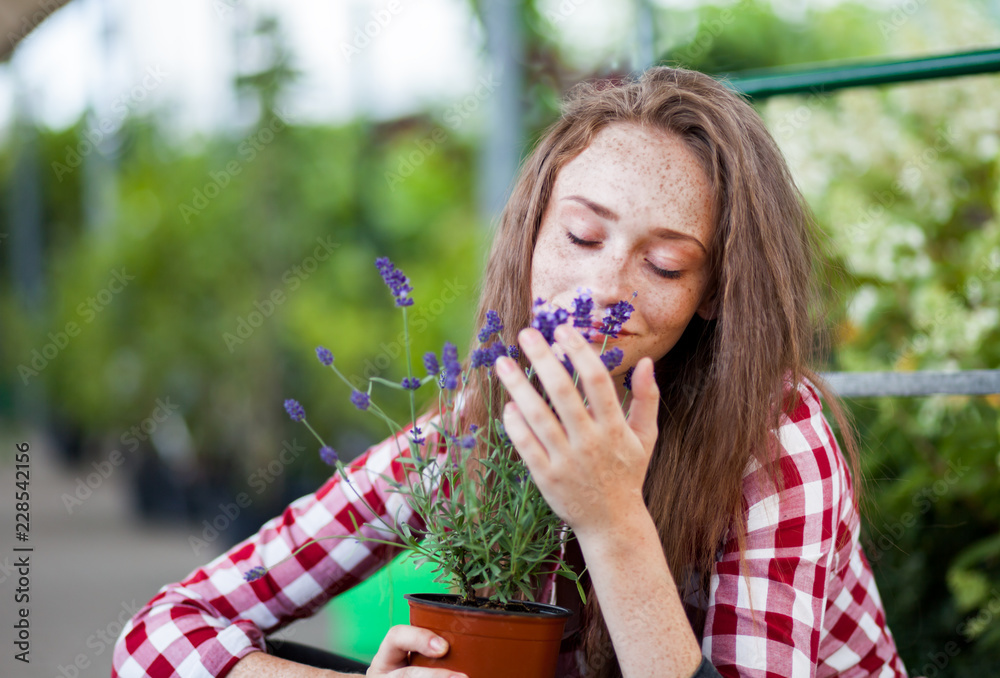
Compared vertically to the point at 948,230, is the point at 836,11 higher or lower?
higher

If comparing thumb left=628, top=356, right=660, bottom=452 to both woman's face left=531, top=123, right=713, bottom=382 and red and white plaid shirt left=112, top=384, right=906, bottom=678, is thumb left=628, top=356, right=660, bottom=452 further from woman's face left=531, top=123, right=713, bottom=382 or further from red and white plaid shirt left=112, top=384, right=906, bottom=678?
red and white plaid shirt left=112, top=384, right=906, bottom=678

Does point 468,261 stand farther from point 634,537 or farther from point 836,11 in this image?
point 634,537

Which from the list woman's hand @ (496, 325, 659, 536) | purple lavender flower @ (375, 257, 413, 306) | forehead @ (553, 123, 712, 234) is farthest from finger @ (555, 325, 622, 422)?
forehead @ (553, 123, 712, 234)

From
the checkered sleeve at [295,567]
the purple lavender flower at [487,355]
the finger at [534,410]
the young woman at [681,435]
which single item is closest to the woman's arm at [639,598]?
the young woman at [681,435]

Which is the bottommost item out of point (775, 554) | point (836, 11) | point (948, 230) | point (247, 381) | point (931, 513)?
point (247, 381)

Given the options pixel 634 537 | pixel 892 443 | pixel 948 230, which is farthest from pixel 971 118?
pixel 634 537

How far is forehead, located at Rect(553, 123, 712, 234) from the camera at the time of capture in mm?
1115

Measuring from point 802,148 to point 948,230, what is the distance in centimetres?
57

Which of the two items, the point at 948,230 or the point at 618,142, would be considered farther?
the point at 948,230

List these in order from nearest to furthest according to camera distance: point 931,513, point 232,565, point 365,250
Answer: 1. point 232,565
2. point 931,513
3. point 365,250

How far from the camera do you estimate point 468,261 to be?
670cm

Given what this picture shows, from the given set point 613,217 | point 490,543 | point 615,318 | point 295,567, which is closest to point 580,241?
point 613,217

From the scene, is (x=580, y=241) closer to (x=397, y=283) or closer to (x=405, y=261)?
(x=397, y=283)

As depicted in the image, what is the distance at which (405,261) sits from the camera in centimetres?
797
